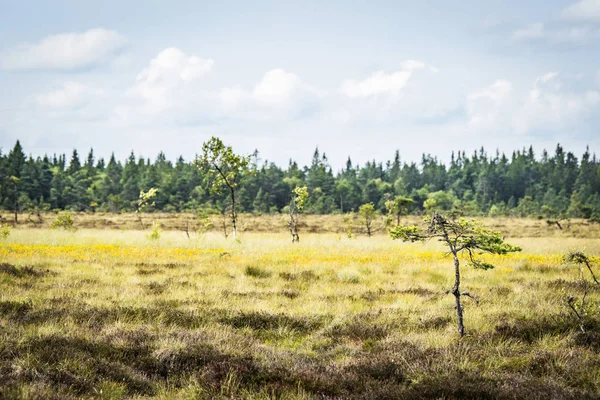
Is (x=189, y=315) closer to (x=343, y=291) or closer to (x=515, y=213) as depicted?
(x=343, y=291)

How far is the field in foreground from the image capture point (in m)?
5.08

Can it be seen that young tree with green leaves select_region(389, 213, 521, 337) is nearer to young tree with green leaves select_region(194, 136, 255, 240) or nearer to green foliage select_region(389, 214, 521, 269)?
green foliage select_region(389, 214, 521, 269)

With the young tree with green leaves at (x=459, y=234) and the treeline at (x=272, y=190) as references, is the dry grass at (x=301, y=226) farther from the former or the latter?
the young tree with green leaves at (x=459, y=234)

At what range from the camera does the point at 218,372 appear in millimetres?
5391

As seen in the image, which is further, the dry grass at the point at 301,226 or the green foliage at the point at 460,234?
the dry grass at the point at 301,226

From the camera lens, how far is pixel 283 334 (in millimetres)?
7418

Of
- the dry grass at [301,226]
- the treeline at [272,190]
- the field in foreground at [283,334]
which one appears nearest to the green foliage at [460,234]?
the field in foreground at [283,334]

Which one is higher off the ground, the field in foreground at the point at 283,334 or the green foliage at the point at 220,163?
the green foliage at the point at 220,163

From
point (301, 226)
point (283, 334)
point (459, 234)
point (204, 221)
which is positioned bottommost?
point (301, 226)

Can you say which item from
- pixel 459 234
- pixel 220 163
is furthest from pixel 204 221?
pixel 459 234

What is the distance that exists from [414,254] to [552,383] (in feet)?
46.8

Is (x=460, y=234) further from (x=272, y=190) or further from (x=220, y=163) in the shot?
(x=272, y=190)

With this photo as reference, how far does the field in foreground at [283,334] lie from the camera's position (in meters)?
5.08

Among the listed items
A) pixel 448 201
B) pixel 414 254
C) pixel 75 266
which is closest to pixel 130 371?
pixel 75 266
